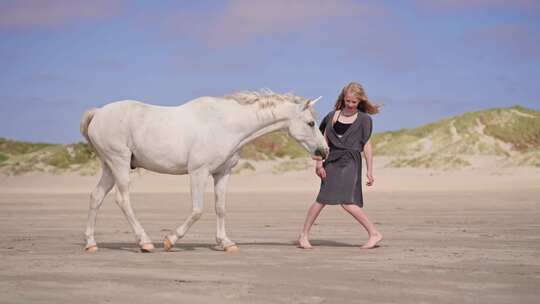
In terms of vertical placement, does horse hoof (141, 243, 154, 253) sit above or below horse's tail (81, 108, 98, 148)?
below

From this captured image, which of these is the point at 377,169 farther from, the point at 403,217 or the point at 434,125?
the point at 403,217

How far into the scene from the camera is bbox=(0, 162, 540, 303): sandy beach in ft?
21.7

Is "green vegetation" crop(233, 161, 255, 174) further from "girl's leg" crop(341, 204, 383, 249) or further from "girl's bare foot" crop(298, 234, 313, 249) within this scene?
"girl's bare foot" crop(298, 234, 313, 249)

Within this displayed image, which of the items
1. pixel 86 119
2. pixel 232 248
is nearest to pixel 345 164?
pixel 232 248

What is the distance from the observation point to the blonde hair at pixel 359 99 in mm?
10836

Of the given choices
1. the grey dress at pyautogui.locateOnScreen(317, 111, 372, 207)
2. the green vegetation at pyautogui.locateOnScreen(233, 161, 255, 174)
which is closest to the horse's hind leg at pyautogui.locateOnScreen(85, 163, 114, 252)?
the grey dress at pyautogui.locateOnScreen(317, 111, 372, 207)

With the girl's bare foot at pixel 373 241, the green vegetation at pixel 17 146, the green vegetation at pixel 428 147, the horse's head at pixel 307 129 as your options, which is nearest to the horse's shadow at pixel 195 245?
the girl's bare foot at pixel 373 241

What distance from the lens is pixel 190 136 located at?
1013 centimetres

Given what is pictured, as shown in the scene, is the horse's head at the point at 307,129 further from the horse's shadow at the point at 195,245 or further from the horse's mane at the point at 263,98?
the horse's shadow at the point at 195,245

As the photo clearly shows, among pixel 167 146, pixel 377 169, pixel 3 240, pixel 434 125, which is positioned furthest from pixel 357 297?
pixel 434 125

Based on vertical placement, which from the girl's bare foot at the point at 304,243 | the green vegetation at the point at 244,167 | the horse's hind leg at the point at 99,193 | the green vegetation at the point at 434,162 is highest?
the horse's hind leg at the point at 99,193

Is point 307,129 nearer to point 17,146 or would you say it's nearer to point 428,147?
point 428,147

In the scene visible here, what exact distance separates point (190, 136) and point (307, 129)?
4.95 ft

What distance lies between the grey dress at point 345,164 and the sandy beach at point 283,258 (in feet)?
2.21
